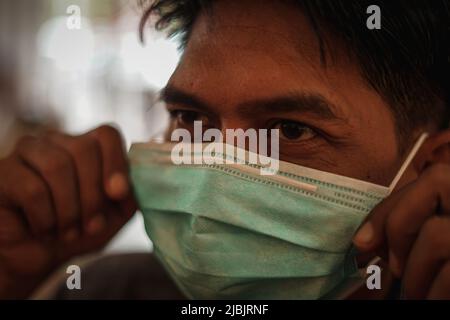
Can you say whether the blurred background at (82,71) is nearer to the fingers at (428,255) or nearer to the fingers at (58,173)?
the fingers at (58,173)

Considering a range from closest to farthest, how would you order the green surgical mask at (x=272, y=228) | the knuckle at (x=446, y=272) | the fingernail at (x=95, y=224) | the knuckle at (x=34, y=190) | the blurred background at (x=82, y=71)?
the knuckle at (x=446, y=272)
the green surgical mask at (x=272, y=228)
the knuckle at (x=34, y=190)
the fingernail at (x=95, y=224)
the blurred background at (x=82, y=71)

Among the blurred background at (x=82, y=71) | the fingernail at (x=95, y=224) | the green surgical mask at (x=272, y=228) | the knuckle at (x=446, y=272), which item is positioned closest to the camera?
the knuckle at (x=446, y=272)

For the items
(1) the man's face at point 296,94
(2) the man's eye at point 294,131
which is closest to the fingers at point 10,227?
(1) the man's face at point 296,94

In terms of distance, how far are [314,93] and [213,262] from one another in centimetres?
44

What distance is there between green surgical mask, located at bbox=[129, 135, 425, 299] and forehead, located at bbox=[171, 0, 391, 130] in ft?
0.53

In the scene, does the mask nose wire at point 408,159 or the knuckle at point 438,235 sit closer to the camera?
the knuckle at point 438,235

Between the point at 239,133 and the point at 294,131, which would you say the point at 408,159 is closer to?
the point at 294,131

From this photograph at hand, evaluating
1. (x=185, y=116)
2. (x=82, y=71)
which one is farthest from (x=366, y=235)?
(x=82, y=71)

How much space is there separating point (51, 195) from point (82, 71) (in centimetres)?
215

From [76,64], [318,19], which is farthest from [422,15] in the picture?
[76,64]

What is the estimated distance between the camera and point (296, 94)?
3.50 feet

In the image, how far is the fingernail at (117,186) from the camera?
1.24 metres

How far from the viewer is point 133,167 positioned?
1.29 metres

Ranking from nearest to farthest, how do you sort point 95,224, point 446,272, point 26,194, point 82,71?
point 446,272
point 26,194
point 95,224
point 82,71
